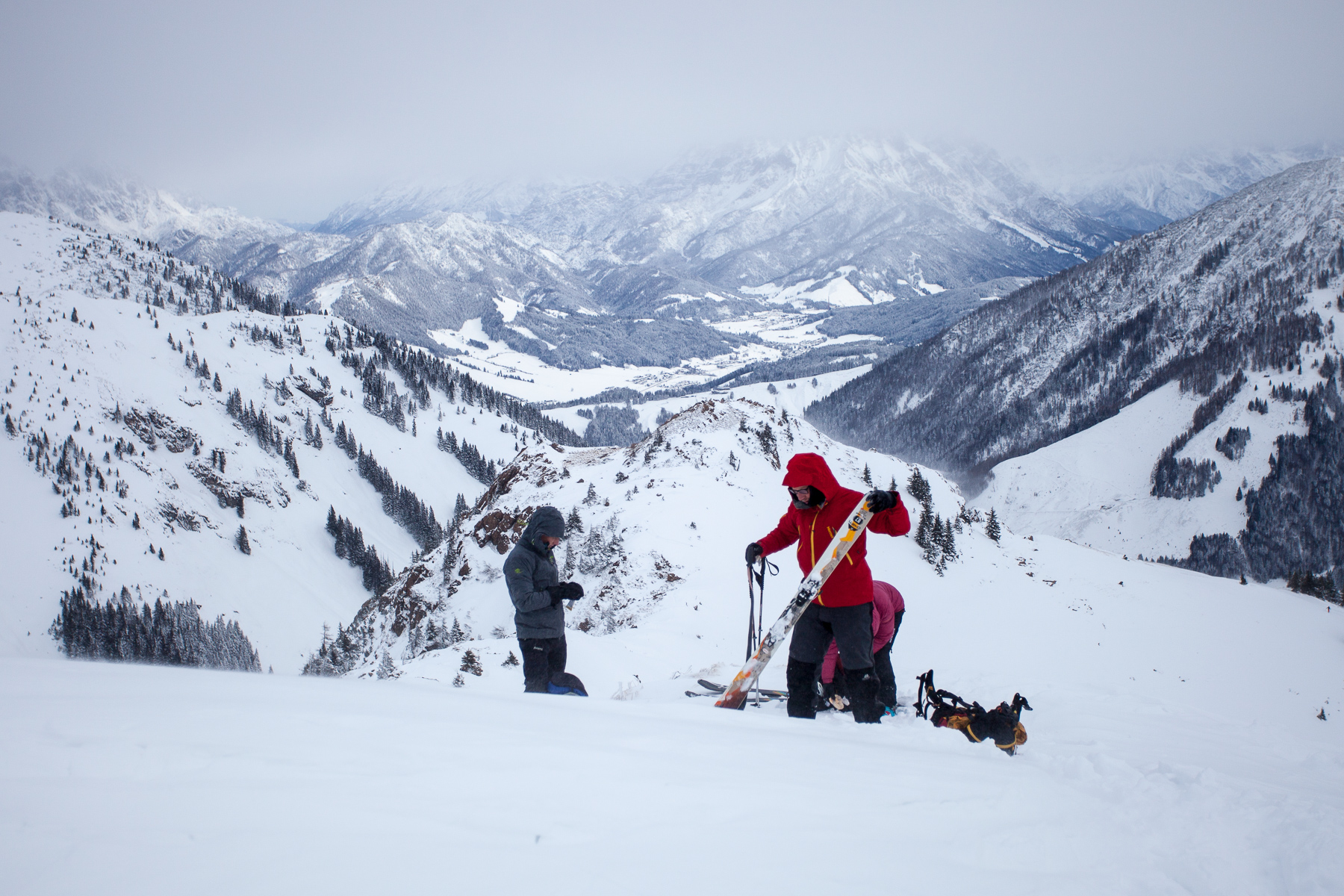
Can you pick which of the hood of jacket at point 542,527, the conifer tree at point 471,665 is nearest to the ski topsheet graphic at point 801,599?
the hood of jacket at point 542,527

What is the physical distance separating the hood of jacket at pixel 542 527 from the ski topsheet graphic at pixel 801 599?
9.17 ft

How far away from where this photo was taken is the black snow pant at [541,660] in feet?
25.6

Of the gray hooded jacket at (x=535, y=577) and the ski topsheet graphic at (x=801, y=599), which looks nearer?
the ski topsheet graphic at (x=801, y=599)

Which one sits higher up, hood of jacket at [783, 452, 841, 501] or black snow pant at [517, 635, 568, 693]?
hood of jacket at [783, 452, 841, 501]

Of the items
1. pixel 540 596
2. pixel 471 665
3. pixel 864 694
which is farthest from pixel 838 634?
pixel 471 665

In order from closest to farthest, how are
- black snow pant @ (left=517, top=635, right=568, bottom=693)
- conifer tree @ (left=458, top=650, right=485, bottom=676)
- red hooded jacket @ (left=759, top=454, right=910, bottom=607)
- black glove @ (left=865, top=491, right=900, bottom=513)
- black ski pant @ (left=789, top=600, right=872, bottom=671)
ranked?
black glove @ (left=865, top=491, right=900, bottom=513) → red hooded jacket @ (left=759, top=454, right=910, bottom=607) → black ski pant @ (left=789, top=600, right=872, bottom=671) → black snow pant @ (left=517, top=635, right=568, bottom=693) → conifer tree @ (left=458, top=650, right=485, bottom=676)

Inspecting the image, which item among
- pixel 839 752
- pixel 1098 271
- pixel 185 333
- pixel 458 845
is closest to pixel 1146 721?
pixel 839 752

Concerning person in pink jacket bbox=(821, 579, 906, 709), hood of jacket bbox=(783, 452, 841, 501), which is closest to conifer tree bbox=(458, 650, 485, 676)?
person in pink jacket bbox=(821, 579, 906, 709)

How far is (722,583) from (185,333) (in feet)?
353

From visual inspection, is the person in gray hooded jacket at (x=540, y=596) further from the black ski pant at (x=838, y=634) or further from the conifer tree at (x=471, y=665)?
the conifer tree at (x=471, y=665)

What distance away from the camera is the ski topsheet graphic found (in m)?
5.87

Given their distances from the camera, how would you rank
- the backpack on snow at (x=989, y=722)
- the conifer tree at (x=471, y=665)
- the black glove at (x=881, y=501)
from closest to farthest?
the backpack on snow at (x=989, y=722), the black glove at (x=881, y=501), the conifer tree at (x=471, y=665)

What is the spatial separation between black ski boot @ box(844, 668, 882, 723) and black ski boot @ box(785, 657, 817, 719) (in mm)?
410

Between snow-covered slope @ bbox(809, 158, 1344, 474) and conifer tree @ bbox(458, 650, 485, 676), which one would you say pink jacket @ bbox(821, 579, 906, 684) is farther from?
snow-covered slope @ bbox(809, 158, 1344, 474)
